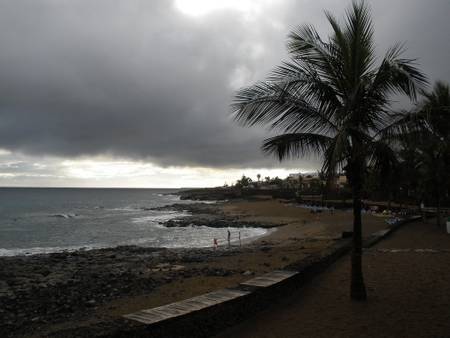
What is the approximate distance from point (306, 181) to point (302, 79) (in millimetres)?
122835

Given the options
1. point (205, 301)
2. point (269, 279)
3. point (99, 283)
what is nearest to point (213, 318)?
point (205, 301)

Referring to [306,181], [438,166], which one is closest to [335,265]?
[438,166]

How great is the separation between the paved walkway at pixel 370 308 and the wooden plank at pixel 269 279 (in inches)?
15.9

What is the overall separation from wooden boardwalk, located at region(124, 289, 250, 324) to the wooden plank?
0.50 meters

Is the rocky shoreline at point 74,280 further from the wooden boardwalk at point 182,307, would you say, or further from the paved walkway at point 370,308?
the paved walkway at point 370,308

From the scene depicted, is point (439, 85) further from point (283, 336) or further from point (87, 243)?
→ point (87, 243)

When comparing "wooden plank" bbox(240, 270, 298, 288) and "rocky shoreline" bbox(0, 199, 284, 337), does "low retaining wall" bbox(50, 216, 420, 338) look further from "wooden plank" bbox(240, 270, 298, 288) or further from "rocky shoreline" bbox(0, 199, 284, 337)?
"rocky shoreline" bbox(0, 199, 284, 337)

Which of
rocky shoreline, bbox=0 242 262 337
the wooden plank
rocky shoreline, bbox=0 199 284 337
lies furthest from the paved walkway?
rocky shoreline, bbox=0 242 262 337

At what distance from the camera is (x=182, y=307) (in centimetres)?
536

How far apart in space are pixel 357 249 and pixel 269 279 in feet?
5.46

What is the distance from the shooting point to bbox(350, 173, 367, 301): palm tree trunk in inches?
263

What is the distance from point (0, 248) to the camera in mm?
29797

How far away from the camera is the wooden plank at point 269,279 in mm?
6761

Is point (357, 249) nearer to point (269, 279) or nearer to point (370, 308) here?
point (370, 308)
